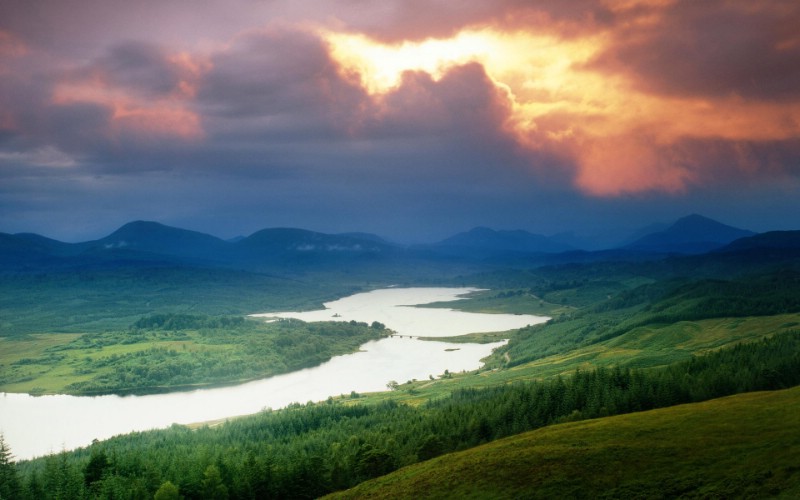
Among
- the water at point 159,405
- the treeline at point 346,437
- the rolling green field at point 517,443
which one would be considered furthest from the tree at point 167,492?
the water at point 159,405

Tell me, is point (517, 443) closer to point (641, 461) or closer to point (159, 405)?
point (641, 461)

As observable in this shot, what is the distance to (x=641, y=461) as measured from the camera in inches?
1922

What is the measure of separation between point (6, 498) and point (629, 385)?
3381 inches

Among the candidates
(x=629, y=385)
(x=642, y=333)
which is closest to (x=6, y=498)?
(x=629, y=385)

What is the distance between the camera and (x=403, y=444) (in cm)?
8175

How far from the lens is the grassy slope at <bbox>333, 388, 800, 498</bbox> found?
139ft

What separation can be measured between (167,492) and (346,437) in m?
35.6

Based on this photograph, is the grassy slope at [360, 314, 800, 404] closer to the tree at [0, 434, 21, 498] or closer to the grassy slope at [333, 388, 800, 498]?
the grassy slope at [333, 388, 800, 498]

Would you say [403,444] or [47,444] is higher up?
[403,444]

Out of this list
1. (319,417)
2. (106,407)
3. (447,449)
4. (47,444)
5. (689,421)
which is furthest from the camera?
(106,407)

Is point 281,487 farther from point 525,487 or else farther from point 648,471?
point 648,471

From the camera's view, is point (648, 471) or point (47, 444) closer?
point (648, 471)

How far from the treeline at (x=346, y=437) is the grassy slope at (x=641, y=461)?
11840 millimetres

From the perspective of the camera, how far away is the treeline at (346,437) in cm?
6675
